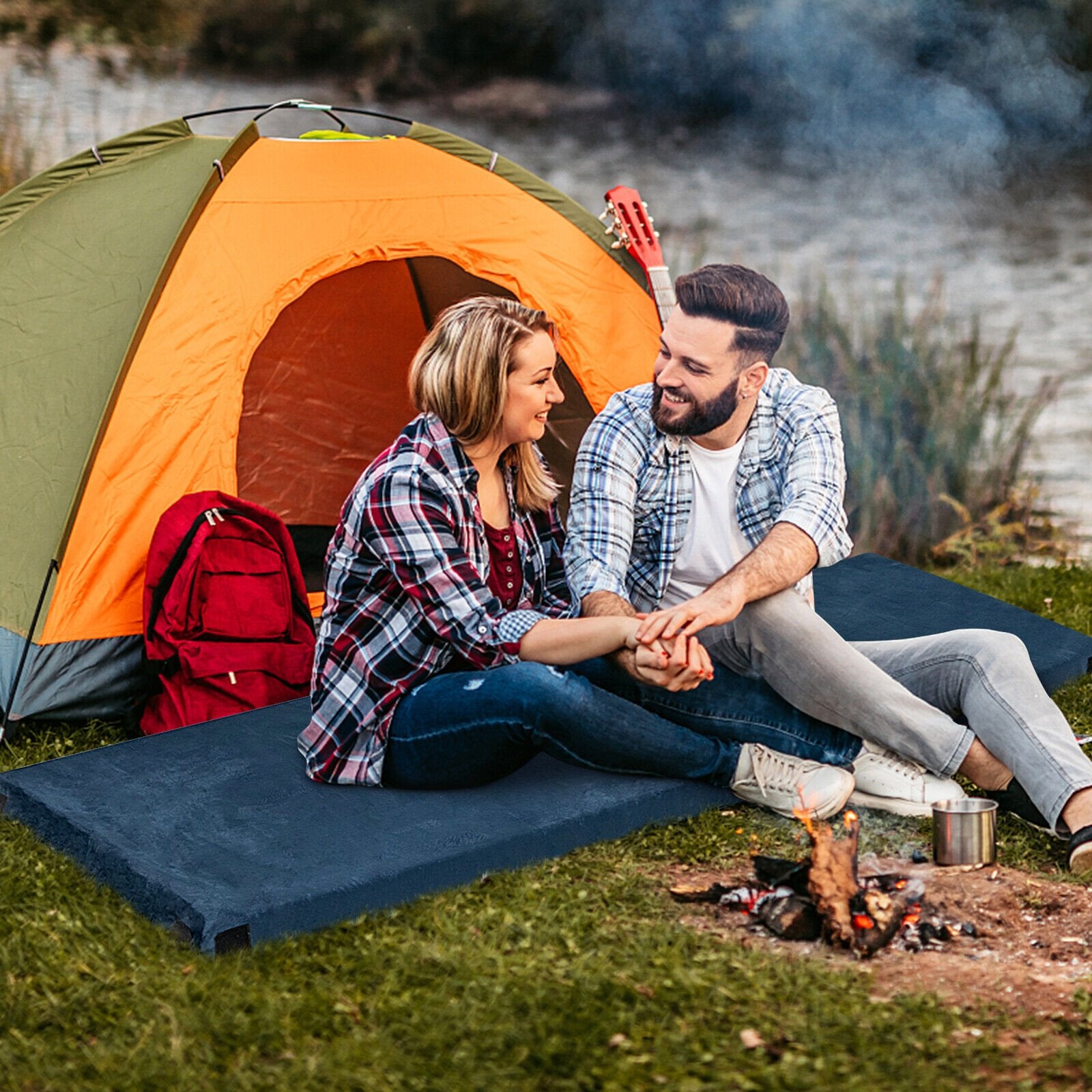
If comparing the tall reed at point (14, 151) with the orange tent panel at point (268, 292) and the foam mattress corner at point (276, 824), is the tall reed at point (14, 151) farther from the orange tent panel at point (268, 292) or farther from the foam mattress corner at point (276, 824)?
the foam mattress corner at point (276, 824)

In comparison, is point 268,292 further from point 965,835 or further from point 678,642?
point 965,835

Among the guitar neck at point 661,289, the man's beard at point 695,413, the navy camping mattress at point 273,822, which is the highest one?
the guitar neck at point 661,289

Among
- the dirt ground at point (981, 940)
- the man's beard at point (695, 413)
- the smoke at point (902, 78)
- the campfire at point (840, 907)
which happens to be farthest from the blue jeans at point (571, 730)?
the smoke at point (902, 78)

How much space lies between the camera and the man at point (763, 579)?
10.1 feet

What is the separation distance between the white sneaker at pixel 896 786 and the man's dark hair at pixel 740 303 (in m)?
0.90

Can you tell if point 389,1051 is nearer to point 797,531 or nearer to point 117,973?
point 117,973

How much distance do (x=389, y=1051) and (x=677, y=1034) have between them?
1.45 feet

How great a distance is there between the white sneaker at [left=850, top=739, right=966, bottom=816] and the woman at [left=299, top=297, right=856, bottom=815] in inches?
2.7

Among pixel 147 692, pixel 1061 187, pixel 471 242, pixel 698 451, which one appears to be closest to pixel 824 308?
pixel 1061 187

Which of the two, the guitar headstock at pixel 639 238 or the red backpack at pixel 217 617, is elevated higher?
the guitar headstock at pixel 639 238

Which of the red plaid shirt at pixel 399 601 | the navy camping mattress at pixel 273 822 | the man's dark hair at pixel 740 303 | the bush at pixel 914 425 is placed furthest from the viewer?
the bush at pixel 914 425

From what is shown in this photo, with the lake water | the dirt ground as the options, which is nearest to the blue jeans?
the dirt ground

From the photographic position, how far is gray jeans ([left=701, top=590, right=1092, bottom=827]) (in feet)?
9.98

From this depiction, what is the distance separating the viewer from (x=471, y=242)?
432 centimetres
